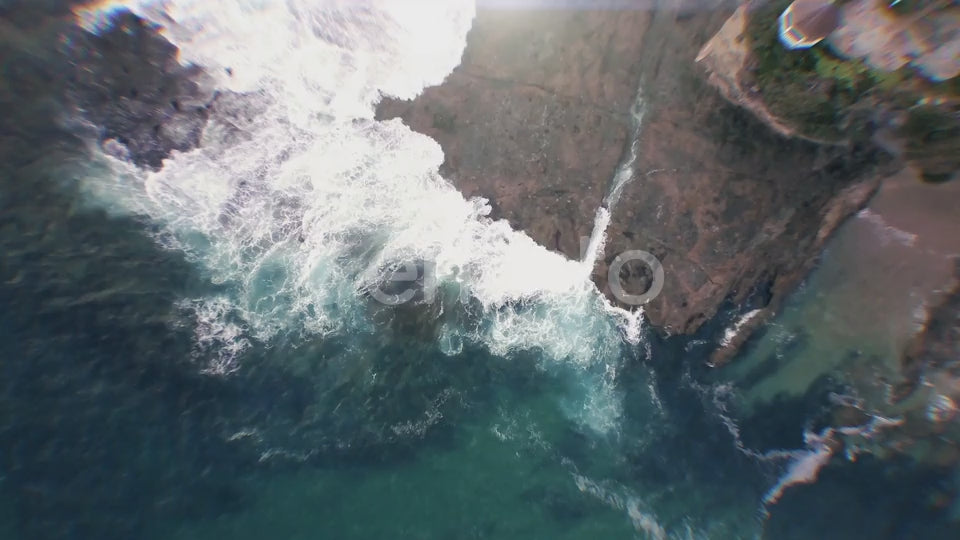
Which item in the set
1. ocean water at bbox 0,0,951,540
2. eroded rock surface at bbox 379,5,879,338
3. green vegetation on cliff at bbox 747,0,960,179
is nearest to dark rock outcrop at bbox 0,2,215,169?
ocean water at bbox 0,0,951,540

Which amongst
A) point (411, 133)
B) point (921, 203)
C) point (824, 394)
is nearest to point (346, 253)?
point (411, 133)

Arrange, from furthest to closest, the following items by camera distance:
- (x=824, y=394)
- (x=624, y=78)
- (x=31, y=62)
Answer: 1. (x=824, y=394)
2. (x=624, y=78)
3. (x=31, y=62)

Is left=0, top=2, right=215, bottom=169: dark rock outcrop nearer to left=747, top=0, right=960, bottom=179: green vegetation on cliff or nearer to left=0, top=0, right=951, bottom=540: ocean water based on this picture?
left=0, top=0, right=951, bottom=540: ocean water

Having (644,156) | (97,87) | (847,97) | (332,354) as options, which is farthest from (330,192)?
(847,97)

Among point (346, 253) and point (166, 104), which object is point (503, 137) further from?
point (166, 104)

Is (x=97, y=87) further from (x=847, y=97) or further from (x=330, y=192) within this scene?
(x=847, y=97)

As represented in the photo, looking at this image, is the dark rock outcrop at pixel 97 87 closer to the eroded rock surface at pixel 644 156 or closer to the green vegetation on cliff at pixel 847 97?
the eroded rock surface at pixel 644 156
